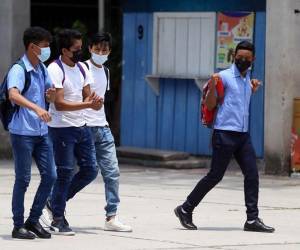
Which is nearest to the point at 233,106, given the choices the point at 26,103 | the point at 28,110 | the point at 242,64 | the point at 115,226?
the point at 242,64

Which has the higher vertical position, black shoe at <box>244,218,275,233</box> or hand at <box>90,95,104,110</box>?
hand at <box>90,95,104,110</box>

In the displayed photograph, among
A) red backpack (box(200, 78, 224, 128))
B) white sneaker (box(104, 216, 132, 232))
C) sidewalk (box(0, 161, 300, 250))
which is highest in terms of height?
red backpack (box(200, 78, 224, 128))

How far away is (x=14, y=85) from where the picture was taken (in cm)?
956

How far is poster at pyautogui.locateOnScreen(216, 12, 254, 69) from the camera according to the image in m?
17.2

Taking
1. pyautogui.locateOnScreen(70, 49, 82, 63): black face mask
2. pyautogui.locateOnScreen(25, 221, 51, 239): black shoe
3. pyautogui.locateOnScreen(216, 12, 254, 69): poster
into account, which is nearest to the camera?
pyautogui.locateOnScreen(25, 221, 51, 239): black shoe

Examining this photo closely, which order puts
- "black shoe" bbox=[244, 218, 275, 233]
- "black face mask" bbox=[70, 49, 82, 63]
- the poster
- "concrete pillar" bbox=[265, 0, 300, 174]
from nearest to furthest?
"black face mask" bbox=[70, 49, 82, 63]
"black shoe" bbox=[244, 218, 275, 233]
"concrete pillar" bbox=[265, 0, 300, 174]
the poster

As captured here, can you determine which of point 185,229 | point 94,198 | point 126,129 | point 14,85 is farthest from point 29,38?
point 126,129

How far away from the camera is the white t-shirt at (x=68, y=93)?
395 inches

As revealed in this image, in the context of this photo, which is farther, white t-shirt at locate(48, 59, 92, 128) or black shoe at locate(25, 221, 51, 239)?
white t-shirt at locate(48, 59, 92, 128)

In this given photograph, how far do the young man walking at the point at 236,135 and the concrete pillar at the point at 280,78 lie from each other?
5158 mm

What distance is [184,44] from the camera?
18.2 m

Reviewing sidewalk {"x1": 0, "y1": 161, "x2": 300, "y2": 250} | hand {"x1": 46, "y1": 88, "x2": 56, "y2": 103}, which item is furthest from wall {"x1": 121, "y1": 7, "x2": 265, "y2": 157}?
hand {"x1": 46, "y1": 88, "x2": 56, "y2": 103}

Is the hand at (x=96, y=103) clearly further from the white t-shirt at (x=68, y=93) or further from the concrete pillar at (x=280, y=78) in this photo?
the concrete pillar at (x=280, y=78)

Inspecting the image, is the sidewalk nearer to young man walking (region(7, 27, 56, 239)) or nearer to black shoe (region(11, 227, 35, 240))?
black shoe (region(11, 227, 35, 240))
